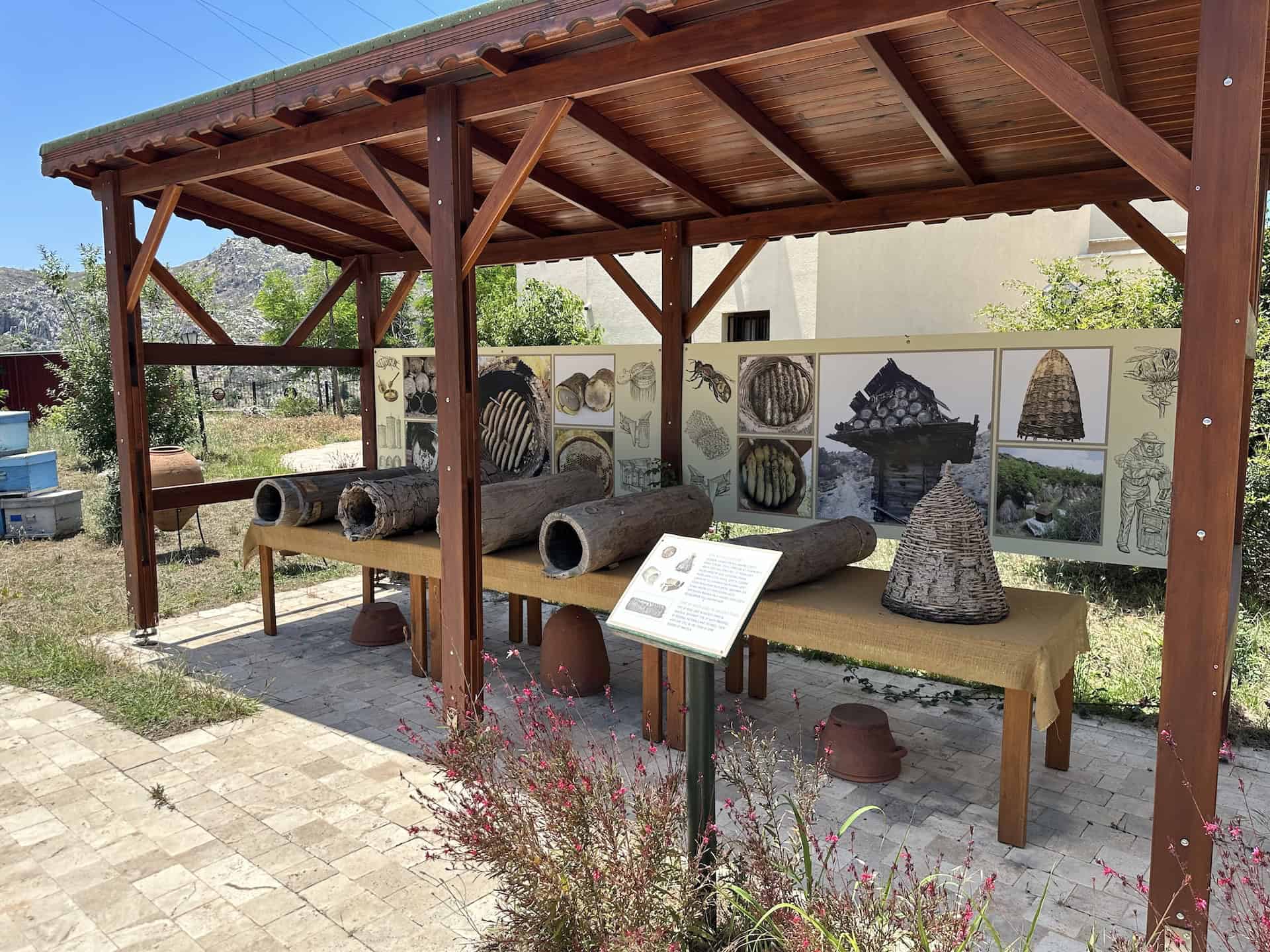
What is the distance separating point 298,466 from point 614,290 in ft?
25.2

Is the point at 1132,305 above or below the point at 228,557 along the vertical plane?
above

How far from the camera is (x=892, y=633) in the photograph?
4.12 meters

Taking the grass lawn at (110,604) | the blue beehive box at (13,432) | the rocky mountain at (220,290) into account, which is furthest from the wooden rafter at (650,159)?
the rocky mountain at (220,290)

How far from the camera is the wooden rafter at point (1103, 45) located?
3.36 metres

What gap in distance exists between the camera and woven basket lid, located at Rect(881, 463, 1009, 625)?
4.10 metres

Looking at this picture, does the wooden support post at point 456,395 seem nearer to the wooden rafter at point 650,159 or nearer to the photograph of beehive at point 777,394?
the wooden rafter at point 650,159

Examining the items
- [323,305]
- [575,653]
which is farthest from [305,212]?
[575,653]

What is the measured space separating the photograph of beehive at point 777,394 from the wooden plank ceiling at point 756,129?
45.2 inches

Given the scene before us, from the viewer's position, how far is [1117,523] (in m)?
5.22

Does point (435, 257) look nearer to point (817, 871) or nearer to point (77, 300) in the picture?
point (817, 871)

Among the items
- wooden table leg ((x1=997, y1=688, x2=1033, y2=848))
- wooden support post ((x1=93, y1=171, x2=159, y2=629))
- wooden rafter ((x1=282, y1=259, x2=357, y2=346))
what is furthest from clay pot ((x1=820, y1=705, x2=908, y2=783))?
wooden rafter ((x1=282, y1=259, x2=357, y2=346))

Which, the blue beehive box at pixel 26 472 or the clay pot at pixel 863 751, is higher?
the blue beehive box at pixel 26 472

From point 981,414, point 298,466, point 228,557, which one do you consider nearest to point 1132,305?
point 981,414

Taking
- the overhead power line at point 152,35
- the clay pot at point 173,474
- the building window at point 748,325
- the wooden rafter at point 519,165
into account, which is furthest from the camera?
the overhead power line at point 152,35
